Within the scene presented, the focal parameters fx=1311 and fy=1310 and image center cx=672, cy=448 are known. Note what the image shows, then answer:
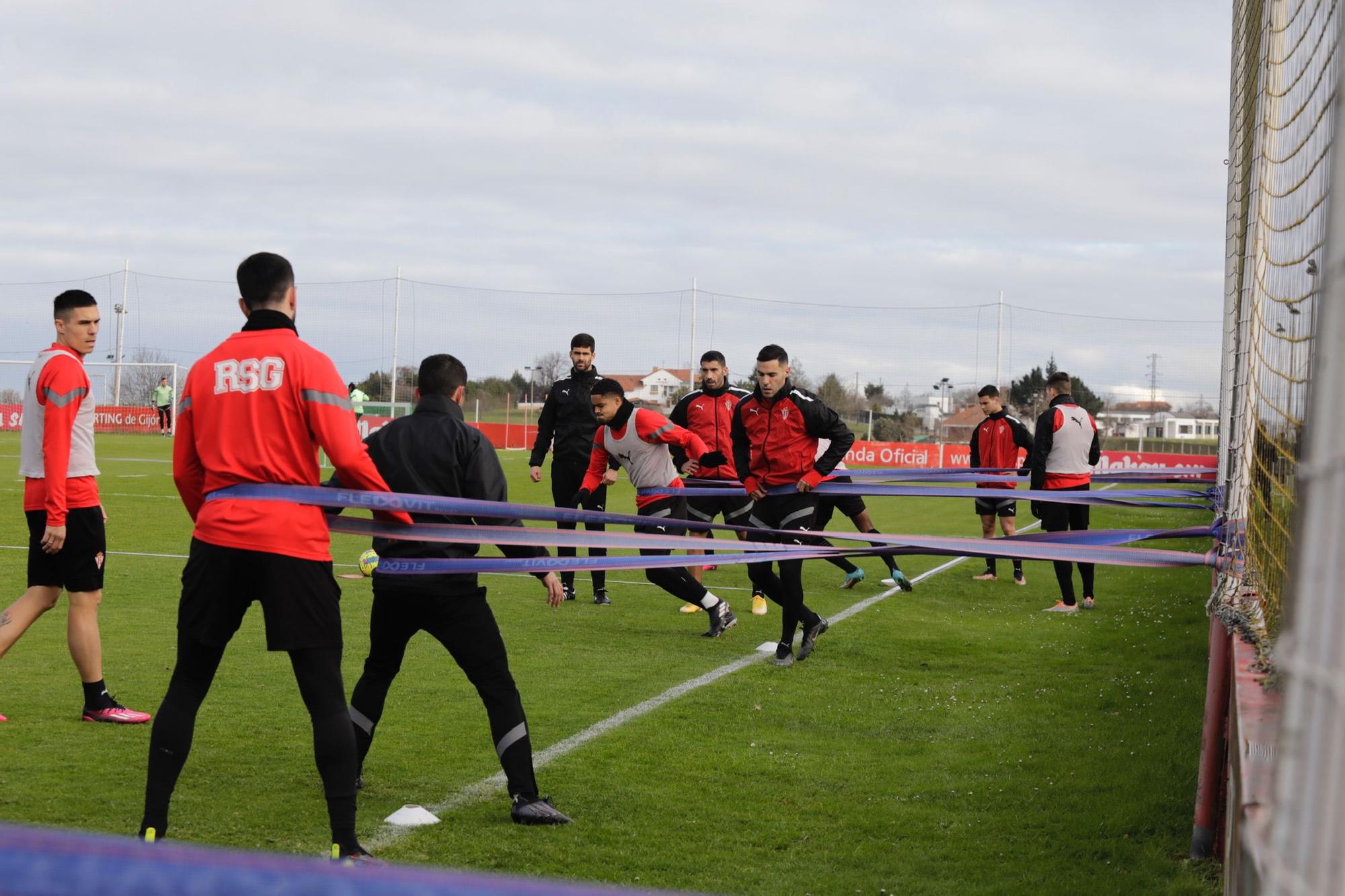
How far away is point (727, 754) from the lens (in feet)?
19.3

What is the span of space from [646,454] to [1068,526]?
4.29 meters

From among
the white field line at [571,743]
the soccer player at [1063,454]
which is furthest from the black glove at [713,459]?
the white field line at [571,743]

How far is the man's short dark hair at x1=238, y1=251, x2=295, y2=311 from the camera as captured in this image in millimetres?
4129

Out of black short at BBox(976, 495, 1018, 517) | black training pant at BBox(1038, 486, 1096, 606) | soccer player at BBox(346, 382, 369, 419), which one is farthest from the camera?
soccer player at BBox(346, 382, 369, 419)

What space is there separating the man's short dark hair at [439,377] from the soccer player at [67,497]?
1.85 meters

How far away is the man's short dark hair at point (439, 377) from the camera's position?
4.96m

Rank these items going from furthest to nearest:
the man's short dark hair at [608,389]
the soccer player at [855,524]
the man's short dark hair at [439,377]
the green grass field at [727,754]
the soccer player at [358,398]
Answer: the soccer player at [358,398], the soccer player at [855,524], the man's short dark hair at [608,389], the man's short dark hair at [439,377], the green grass field at [727,754]

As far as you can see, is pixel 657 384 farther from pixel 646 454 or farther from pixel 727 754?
pixel 727 754

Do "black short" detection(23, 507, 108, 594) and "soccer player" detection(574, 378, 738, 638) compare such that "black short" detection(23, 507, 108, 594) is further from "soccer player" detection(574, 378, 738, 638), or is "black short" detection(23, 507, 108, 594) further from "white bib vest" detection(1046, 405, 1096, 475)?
"white bib vest" detection(1046, 405, 1096, 475)

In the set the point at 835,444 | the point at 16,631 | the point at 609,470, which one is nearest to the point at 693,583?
the point at 835,444

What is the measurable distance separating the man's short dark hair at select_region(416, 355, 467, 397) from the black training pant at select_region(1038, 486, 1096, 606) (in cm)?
692

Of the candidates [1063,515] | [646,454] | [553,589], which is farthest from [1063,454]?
[553,589]

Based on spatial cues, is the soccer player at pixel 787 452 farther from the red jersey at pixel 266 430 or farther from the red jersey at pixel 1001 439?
the red jersey at pixel 1001 439

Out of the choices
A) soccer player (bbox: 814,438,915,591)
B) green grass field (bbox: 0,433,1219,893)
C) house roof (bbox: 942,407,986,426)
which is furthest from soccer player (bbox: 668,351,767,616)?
house roof (bbox: 942,407,986,426)
